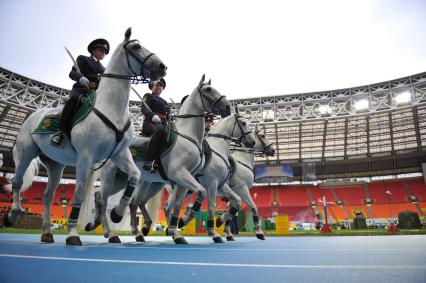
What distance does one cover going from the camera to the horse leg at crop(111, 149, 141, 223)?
4.34 metres

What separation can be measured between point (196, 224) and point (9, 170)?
37096mm

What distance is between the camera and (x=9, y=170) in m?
40.1

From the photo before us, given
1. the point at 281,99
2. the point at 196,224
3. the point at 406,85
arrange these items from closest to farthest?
the point at 196,224
the point at 406,85
the point at 281,99

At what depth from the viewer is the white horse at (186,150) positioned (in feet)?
17.8

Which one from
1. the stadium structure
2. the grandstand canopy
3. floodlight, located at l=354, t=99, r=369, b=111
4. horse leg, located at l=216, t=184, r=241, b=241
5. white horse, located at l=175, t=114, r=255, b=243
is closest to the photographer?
white horse, located at l=175, t=114, r=255, b=243

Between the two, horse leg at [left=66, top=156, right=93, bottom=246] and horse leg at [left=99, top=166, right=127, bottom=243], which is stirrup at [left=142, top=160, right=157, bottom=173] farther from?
horse leg at [left=66, top=156, right=93, bottom=246]

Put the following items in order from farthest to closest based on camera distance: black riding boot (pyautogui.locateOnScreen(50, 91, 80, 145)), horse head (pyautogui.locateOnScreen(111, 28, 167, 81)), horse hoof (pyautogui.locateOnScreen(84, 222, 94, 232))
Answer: horse hoof (pyautogui.locateOnScreen(84, 222, 94, 232)) < horse head (pyautogui.locateOnScreen(111, 28, 167, 81)) < black riding boot (pyautogui.locateOnScreen(50, 91, 80, 145))

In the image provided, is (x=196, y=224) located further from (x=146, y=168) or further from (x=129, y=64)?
(x=129, y=64)

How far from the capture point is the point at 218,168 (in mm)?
6496

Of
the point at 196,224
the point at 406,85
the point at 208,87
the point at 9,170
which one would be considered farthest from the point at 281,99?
the point at 9,170

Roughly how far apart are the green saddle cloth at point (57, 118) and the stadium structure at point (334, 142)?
29445mm

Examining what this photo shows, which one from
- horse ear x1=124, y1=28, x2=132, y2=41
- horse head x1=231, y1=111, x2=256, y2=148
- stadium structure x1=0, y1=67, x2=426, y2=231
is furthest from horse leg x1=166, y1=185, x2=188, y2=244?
stadium structure x1=0, y1=67, x2=426, y2=231

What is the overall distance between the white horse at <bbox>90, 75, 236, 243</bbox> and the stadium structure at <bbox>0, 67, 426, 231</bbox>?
95.1 ft

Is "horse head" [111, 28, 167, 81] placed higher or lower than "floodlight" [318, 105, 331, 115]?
lower
